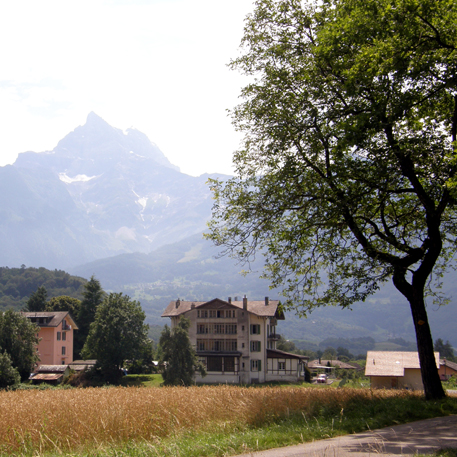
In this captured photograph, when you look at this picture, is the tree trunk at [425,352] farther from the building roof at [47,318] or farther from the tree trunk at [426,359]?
the building roof at [47,318]

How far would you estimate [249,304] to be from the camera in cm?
8581

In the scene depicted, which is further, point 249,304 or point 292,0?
point 249,304

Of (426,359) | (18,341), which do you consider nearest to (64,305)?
(18,341)

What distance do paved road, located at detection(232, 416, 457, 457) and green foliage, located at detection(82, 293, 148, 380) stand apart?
64.6 m

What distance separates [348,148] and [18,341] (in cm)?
6361

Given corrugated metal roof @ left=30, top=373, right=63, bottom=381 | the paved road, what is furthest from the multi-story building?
the paved road

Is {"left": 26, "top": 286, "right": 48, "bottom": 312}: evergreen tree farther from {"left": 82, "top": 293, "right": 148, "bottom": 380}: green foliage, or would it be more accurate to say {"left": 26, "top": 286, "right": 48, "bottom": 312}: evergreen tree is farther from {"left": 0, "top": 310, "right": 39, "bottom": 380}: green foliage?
{"left": 0, "top": 310, "right": 39, "bottom": 380}: green foliage

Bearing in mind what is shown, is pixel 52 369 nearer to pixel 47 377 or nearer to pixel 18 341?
pixel 47 377

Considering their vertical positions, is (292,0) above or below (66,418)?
above

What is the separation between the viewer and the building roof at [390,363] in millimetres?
58644

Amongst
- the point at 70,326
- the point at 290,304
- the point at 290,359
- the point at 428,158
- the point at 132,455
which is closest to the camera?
the point at 132,455

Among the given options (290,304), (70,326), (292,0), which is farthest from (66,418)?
(70,326)

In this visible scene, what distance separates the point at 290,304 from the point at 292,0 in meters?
10.9

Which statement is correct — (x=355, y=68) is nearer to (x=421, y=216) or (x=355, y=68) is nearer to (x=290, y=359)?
(x=421, y=216)
